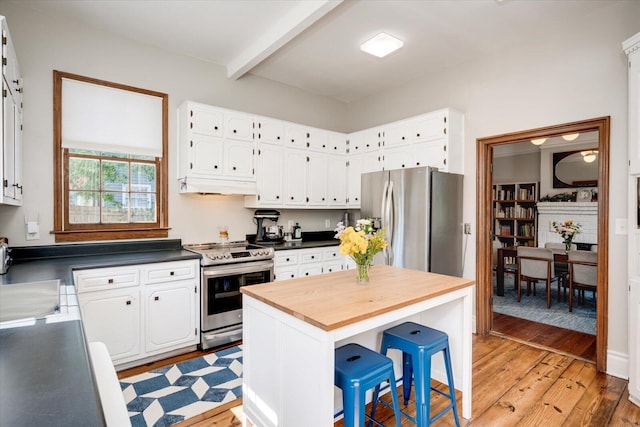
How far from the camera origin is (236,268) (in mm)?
3297

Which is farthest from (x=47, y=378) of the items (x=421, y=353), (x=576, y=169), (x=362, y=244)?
(x=576, y=169)

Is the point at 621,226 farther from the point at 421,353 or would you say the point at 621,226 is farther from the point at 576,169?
the point at 576,169

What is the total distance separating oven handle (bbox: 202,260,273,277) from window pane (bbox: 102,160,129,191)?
1.21 m

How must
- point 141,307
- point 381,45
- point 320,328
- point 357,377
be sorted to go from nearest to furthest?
point 320,328, point 357,377, point 141,307, point 381,45

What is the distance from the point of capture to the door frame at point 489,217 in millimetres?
2764

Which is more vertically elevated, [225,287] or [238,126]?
[238,126]

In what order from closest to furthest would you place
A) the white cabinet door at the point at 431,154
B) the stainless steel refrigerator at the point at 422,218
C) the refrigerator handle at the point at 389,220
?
the stainless steel refrigerator at the point at 422,218, the white cabinet door at the point at 431,154, the refrigerator handle at the point at 389,220

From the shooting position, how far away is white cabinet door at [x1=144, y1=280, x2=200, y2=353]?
2877 millimetres

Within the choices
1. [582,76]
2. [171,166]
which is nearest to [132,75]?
[171,166]

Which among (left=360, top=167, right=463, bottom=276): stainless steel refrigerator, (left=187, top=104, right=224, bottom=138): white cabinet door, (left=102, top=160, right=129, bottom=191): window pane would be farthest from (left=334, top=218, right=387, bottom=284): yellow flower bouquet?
(left=102, top=160, right=129, bottom=191): window pane

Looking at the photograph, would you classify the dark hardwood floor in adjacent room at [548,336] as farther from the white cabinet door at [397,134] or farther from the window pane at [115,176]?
the window pane at [115,176]

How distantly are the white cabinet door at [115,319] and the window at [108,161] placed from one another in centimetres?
76

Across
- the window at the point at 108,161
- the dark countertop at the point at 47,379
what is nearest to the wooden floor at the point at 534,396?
the dark countertop at the point at 47,379

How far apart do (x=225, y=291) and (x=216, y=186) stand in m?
1.06
